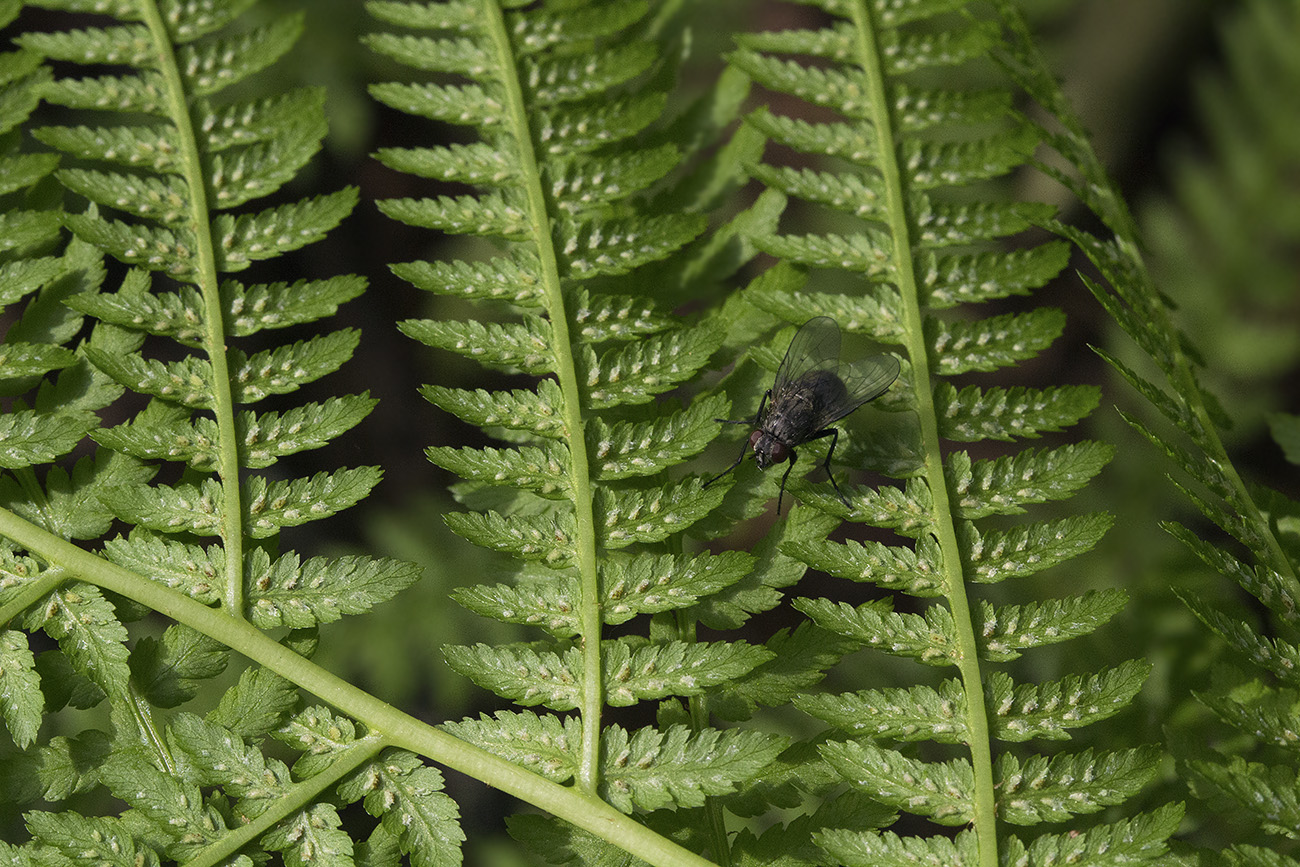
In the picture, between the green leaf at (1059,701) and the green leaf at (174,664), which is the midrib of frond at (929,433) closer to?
the green leaf at (1059,701)

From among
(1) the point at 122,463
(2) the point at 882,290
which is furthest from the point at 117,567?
(2) the point at 882,290

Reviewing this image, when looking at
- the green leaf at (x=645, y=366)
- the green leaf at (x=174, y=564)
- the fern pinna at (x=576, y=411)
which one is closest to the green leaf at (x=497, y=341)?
the fern pinna at (x=576, y=411)

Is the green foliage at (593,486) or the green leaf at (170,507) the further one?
the green leaf at (170,507)

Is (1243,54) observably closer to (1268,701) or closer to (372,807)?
(1268,701)

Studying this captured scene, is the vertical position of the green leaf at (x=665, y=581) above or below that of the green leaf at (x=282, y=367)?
below

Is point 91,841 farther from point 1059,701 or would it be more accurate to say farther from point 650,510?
point 1059,701

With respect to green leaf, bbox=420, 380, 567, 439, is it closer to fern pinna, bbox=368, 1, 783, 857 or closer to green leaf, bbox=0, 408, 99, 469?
fern pinna, bbox=368, 1, 783, 857
